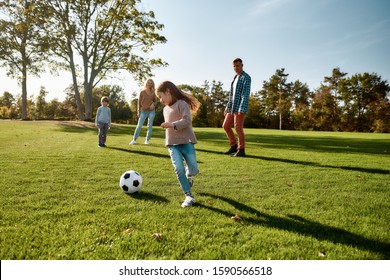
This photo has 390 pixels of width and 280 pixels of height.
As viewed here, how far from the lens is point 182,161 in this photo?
4000 mm

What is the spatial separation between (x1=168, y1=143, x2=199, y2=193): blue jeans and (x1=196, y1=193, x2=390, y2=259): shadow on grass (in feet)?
1.45

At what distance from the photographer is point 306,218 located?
10.9 ft

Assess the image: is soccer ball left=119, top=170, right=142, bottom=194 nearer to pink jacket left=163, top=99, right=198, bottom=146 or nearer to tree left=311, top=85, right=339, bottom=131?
pink jacket left=163, top=99, right=198, bottom=146

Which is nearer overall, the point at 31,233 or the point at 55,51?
the point at 31,233

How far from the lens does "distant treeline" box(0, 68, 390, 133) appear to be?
5259 cm

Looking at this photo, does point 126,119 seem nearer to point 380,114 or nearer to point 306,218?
point 380,114

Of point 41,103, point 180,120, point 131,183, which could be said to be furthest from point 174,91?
point 41,103

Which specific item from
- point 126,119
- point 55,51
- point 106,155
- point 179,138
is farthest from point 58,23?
point 126,119

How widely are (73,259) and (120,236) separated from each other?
1.65 ft

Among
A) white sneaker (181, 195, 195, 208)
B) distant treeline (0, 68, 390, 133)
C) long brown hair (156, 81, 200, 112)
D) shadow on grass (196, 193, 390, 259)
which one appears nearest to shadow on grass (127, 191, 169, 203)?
white sneaker (181, 195, 195, 208)

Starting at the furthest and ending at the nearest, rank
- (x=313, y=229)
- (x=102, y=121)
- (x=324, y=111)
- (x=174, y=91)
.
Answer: (x=324, y=111), (x=102, y=121), (x=174, y=91), (x=313, y=229)

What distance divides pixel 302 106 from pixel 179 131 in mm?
59940

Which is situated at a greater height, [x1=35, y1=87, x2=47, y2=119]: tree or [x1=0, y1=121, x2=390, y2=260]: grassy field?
[x1=35, y1=87, x2=47, y2=119]: tree

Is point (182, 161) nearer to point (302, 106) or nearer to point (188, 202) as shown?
point (188, 202)
